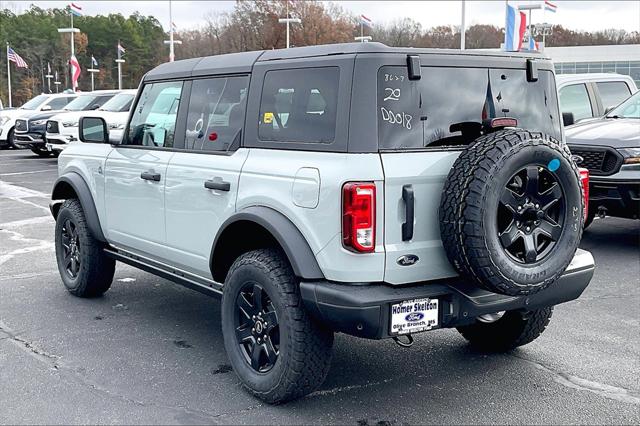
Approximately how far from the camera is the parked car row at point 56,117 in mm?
17500

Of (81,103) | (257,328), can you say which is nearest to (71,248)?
(257,328)

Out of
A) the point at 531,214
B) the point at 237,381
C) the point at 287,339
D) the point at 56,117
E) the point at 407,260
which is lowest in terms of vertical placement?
the point at 237,381

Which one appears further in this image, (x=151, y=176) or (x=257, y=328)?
(x=151, y=176)

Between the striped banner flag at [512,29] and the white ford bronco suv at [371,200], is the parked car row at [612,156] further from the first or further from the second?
the striped banner flag at [512,29]

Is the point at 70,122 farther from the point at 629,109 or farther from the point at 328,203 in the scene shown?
the point at 328,203

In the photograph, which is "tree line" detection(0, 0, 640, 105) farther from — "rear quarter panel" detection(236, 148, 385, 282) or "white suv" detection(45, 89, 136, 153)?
"rear quarter panel" detection(236, 148, 385, 282)

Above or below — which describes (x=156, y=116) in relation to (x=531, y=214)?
above

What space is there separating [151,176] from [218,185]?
92 centimetres

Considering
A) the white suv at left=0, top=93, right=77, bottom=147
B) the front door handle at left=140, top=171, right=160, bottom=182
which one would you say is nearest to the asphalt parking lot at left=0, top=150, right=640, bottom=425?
the front door handle at left=140, top=171, right=160, bottom=182

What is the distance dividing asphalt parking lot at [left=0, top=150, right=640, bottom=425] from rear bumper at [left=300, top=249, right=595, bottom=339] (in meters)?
0.60

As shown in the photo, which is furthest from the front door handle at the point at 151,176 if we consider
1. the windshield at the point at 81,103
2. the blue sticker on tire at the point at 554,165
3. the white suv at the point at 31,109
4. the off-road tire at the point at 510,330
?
the white suv at the point at 31,109

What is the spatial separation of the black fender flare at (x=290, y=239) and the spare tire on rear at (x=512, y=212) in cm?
69

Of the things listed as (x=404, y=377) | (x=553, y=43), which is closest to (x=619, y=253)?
(x=404, y=377)

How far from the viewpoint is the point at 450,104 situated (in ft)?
13.4
